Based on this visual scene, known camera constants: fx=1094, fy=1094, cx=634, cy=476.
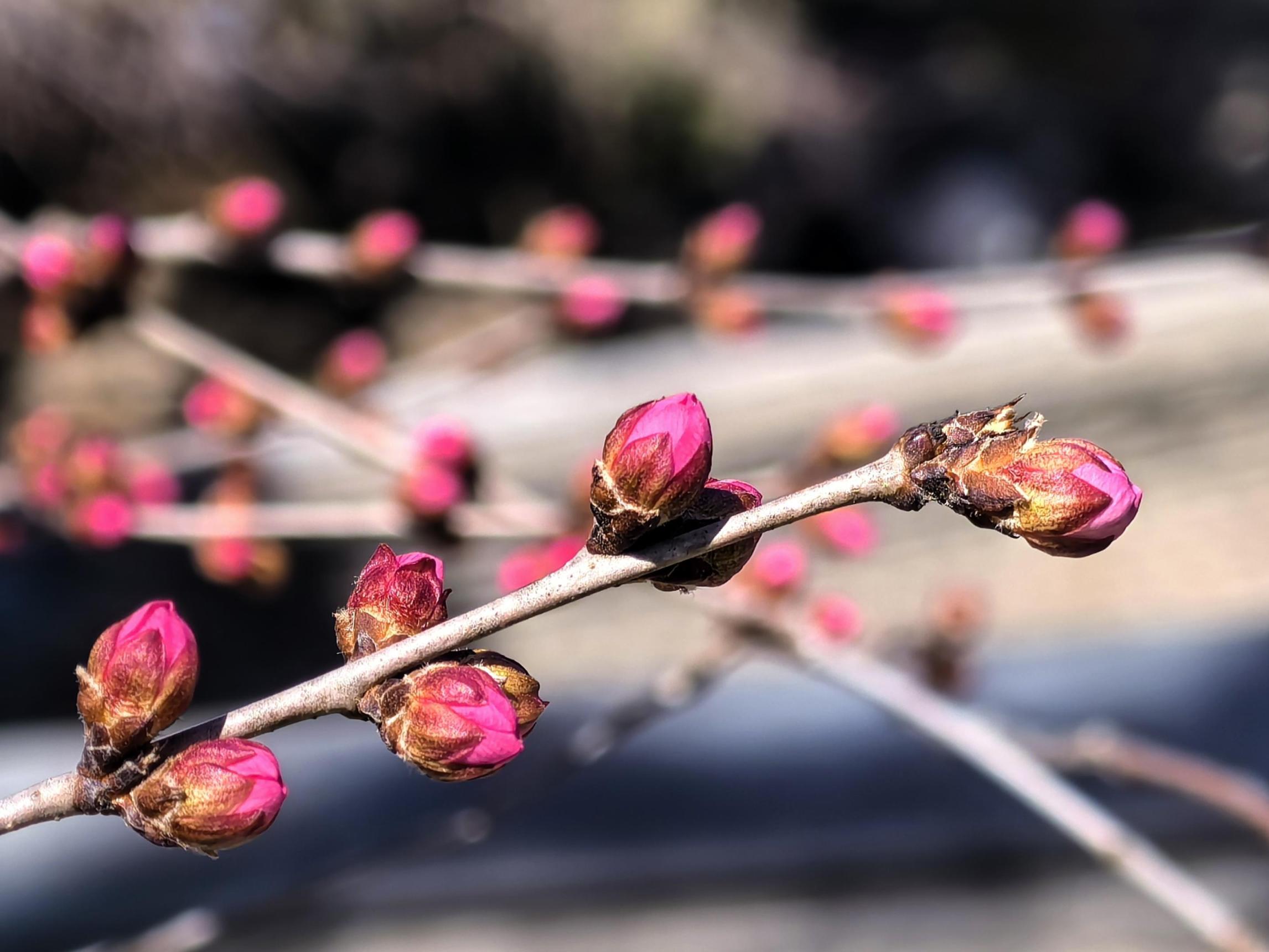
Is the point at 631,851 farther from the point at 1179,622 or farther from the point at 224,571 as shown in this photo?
the point at 1179,622

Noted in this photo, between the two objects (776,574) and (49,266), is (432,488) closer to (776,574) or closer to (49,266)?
(776,574)

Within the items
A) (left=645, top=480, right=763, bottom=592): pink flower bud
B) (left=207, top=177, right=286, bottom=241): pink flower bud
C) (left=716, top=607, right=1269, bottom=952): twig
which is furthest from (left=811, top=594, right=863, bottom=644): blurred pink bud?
(left=207, top=177, right=286, bottom=241): pink flower bud

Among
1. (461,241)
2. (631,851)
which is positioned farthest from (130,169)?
(631,851)

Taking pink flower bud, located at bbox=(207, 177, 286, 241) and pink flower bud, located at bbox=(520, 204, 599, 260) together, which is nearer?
pink flower bud, located at bbox=(207, 177, 286, 241)

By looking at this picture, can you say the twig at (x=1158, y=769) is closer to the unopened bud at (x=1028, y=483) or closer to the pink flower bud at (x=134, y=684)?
the unopened bud at (x=1028, y=483)

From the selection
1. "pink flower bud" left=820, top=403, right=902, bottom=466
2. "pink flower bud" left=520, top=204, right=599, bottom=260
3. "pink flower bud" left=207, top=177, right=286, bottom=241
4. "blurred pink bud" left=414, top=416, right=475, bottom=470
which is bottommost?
"blurred pink bud" left=414, top=416, right=475, bottom=470

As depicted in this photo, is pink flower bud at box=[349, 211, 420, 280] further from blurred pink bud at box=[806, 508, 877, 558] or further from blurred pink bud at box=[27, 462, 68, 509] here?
blurred pink bud at box=[806, 508, 877, 558]
